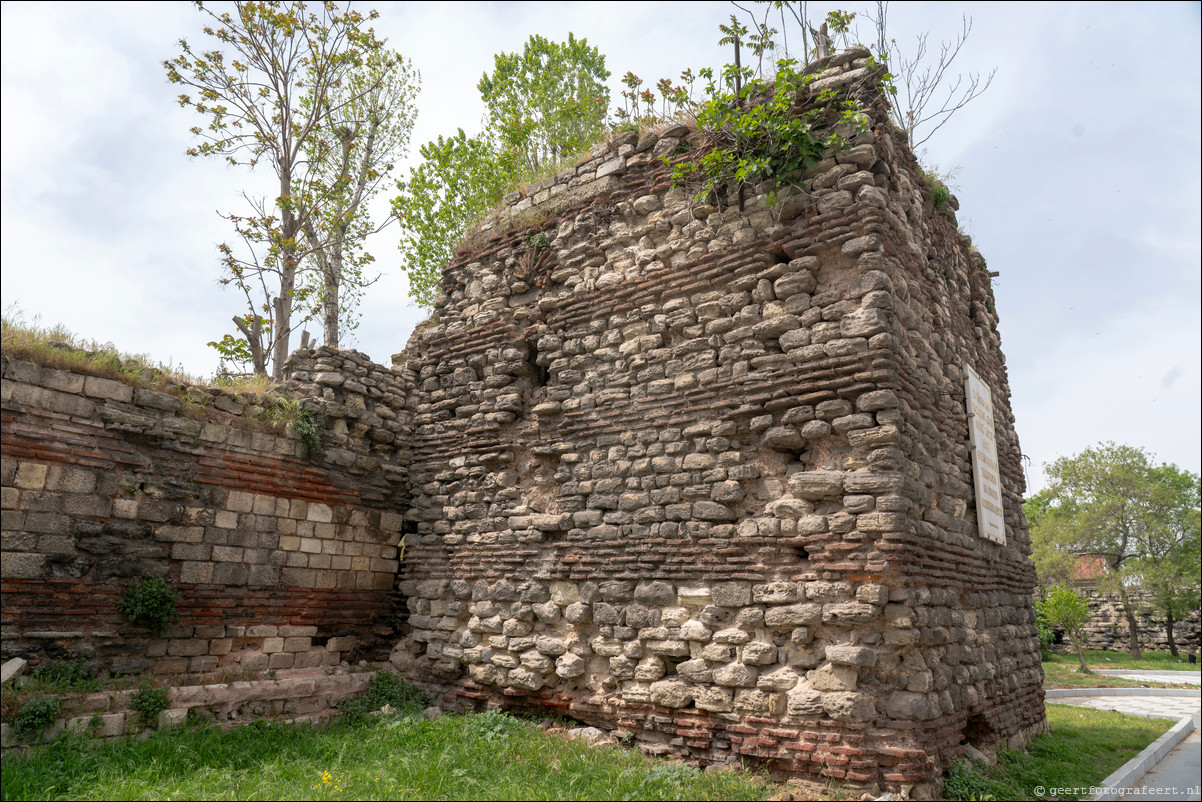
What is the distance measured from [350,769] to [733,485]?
12.2ft

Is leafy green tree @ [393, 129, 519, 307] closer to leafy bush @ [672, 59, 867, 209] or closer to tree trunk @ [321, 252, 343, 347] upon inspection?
tree trunk @ [321, 252, 343, 347]

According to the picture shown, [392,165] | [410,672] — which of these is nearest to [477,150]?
[392,165]

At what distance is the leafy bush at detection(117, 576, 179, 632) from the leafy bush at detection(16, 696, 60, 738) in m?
0.99

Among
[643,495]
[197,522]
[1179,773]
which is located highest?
[643,495]

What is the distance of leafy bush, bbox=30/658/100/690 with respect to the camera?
18.1 feet

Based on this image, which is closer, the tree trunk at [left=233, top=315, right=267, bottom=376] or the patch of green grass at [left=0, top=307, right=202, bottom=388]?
the patch of green grass at [left=0, top=307, right=202, bottom=388]

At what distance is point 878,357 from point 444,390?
5.12 metres

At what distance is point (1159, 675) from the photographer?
18062mm

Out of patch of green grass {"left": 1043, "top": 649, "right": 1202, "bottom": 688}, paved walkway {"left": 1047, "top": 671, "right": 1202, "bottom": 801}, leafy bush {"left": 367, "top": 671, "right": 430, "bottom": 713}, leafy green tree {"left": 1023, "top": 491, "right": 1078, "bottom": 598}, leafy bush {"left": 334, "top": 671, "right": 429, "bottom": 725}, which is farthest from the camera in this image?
leafy green tree {"left": 1023, "top": 491, "right": 1078, "bottom": 598}

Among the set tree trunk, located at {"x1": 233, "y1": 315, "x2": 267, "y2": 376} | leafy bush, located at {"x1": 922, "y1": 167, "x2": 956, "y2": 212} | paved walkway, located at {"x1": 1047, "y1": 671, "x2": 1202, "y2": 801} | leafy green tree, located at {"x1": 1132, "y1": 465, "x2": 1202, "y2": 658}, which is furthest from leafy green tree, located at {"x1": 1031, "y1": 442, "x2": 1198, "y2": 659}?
tree trunk, located at {"x1": 233, "y1": 315, "x2": 267, "y2": 376}

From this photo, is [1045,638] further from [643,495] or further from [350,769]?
[350,769]

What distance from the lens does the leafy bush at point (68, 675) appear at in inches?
217

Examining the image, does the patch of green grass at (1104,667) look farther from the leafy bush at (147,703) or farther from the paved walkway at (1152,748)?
the leafy bush at (147,703)

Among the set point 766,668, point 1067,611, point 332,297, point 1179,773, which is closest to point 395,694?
point 766,668
